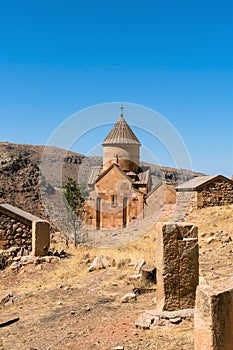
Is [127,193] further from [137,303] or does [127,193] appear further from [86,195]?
[137,303]

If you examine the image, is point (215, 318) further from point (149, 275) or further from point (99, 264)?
point (99, 264)

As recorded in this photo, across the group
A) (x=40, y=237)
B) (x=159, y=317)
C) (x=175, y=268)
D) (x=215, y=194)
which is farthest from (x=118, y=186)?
(x=159, y=317)

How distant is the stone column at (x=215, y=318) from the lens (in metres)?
3.36

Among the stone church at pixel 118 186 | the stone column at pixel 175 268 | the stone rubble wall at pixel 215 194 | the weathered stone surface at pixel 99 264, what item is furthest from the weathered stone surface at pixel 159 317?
the stone church at pixel 118 186

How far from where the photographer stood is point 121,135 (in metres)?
26.4

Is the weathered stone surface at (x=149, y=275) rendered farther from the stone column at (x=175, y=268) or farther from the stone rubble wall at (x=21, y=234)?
the stone rubble wall at (x=21, y=234)

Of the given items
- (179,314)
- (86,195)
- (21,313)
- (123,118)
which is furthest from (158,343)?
(123,118)

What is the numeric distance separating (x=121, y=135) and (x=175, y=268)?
68.8 ft

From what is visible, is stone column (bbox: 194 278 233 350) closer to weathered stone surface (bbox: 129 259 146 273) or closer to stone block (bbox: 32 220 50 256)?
weathered stone surface (bbox: 129 259 146 273)

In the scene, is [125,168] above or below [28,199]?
above

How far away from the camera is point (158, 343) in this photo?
4.80m

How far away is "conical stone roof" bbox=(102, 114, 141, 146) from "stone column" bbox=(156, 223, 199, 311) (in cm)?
2025

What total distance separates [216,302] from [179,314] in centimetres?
228

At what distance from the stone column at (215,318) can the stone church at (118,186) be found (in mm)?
21439
